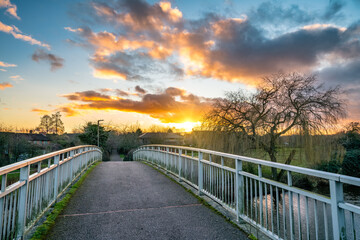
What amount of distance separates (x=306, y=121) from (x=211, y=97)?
7.02 metres

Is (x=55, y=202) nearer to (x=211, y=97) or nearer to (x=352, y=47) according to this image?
(x=211, y=97)

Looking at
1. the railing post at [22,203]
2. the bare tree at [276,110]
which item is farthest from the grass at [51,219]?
the bare tree at [276,110]

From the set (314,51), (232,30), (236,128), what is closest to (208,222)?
(236,128)

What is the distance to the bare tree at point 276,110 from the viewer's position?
13.6m

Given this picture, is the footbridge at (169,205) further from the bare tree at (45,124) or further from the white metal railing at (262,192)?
the bare tree at (45,124)

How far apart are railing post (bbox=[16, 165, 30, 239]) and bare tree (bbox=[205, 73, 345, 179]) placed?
1300 cm

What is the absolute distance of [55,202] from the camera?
455cm

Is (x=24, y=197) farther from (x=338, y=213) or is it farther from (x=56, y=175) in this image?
(x=338, y=213)

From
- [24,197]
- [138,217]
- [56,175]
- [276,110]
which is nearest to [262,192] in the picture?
[138,217]

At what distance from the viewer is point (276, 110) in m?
14.7

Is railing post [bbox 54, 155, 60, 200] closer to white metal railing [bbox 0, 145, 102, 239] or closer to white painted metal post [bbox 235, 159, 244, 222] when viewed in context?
white metal railing [bbox 0, 145, 102, 239]

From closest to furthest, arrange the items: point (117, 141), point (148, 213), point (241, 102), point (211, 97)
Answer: point (148, 213), point (241, 102), point (211, 97), point (117, 141)

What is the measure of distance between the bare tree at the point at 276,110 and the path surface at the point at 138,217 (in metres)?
10.1

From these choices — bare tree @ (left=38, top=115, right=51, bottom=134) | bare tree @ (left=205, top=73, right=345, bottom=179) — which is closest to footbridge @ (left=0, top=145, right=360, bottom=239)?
bare tree @ (left=205, top=73, right=345, bottom=179)
